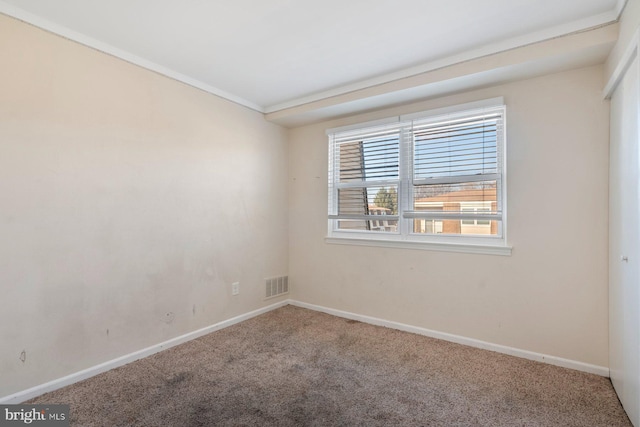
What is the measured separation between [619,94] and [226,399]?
316cm

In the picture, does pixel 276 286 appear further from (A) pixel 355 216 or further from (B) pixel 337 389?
(B) pixel 337 389

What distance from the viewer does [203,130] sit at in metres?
2.97

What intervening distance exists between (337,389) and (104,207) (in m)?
2.12

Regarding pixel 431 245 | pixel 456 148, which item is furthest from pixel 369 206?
pixel 456 148

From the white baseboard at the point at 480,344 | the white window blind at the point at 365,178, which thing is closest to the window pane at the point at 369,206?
the white window blind at the point at 365,178

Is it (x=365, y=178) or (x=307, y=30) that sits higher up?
(x=307, y=30)

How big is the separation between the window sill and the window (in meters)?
0.01

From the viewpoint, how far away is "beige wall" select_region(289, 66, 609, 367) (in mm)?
2248

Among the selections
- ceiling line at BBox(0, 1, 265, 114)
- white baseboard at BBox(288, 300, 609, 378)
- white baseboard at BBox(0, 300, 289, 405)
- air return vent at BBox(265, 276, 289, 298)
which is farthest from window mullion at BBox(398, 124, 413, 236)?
white baseboard at BBox(0, 300, 289, 405)

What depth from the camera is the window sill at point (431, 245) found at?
2604 mm

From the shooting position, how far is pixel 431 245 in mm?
2926

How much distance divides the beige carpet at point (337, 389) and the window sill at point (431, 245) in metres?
0.85

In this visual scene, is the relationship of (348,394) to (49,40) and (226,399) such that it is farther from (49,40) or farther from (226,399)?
(49,40)

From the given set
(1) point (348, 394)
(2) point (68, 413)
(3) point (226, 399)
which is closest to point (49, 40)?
(2) point (68, 413)
